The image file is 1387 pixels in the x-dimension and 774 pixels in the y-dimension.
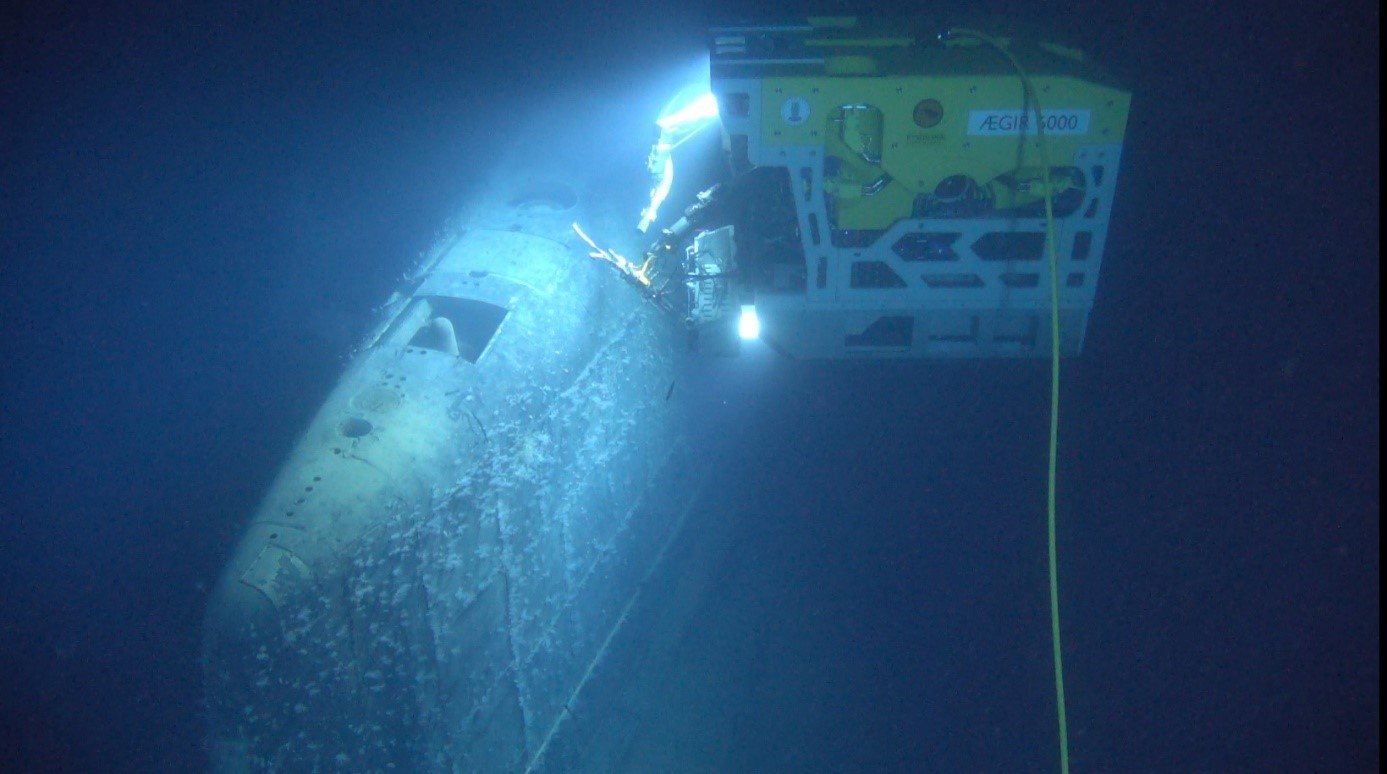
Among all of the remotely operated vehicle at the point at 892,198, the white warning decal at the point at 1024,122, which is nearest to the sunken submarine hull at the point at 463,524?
the remotely operated vehicle at the point at 892,198

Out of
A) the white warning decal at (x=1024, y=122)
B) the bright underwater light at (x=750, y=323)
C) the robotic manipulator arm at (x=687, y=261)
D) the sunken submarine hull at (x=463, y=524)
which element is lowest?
the sunken submarine hull at (x=463, y=524)

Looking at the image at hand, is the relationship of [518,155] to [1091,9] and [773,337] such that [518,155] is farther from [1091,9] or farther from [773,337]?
[1091,9]

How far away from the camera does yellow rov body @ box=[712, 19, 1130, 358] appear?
3209 mm

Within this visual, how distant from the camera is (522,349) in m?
3.59

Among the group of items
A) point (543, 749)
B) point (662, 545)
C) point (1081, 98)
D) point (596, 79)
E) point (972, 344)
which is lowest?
point (543, 749)

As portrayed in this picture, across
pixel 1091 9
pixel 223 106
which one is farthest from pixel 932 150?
pixel 223 106

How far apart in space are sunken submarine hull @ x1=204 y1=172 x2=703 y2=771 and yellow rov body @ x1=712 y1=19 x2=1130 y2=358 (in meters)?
0.94

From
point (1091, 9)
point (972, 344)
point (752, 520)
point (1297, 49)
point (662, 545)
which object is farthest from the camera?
point (752, 520)

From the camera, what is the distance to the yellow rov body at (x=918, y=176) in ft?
10.5

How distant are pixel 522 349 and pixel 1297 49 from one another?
3505mm

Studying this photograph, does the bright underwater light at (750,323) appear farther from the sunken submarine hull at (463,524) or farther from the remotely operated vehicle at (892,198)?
the sunken submarine hull at (463,524)

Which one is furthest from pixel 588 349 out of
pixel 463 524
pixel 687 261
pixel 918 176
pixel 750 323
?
pixel 918 176

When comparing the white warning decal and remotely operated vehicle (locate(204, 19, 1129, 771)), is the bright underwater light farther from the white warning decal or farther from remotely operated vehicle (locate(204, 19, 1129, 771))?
the white warning decal

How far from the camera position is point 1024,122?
3.22 meters
